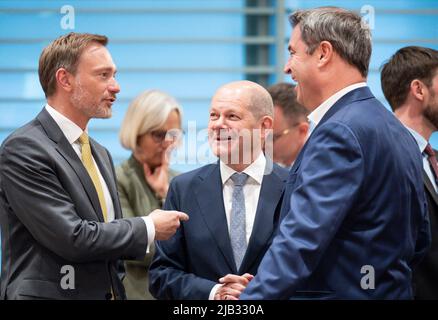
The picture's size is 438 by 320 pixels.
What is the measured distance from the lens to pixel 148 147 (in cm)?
438

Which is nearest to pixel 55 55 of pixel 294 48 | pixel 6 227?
pixel 6 227

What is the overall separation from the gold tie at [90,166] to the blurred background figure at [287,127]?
1464 millimetres

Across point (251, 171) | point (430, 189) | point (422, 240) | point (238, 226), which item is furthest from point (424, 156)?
point (238, 226)

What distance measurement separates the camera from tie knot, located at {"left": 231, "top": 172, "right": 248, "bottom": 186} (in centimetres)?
312

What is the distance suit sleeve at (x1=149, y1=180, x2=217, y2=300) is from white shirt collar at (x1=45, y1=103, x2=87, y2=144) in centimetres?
45

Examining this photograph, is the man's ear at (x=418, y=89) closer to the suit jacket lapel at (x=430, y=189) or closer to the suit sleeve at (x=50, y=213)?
the suit jacket lapel at (x=430, y=189)

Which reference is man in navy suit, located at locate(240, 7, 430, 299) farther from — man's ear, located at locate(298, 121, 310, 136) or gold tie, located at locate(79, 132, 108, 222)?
man's ear, located at locate(298, 121, 310, 136)

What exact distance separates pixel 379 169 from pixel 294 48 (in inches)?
22.6

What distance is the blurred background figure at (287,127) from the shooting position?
14.2 feet

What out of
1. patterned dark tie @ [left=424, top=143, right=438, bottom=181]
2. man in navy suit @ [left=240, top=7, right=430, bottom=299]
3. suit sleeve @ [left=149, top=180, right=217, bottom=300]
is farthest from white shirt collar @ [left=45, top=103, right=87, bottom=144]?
patterned dark tie @ [left=424, top=143, right=438, bottom=181]

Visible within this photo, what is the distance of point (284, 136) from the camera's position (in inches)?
171

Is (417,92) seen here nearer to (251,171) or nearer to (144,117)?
(251,171)

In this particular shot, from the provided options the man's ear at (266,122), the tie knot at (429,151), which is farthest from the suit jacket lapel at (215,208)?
the tie knot at (429,151)

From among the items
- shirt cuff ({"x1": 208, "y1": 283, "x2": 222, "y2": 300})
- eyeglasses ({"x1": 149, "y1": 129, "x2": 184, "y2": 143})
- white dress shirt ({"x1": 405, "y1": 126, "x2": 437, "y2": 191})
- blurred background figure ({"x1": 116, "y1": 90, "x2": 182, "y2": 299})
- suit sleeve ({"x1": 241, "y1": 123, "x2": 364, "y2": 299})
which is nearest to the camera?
suit sleeve ({"x1": 241, "y1": 123, "x2": 364, "y2": 299})
